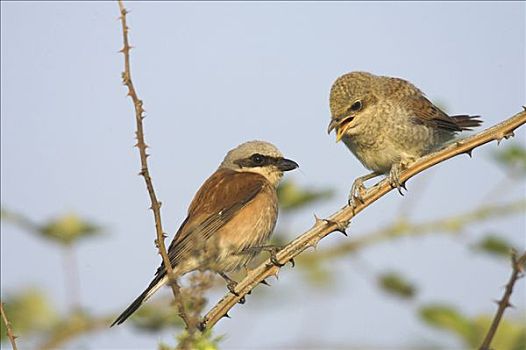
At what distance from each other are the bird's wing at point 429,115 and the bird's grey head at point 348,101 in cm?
24

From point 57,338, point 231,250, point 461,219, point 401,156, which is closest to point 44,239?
point 57,338

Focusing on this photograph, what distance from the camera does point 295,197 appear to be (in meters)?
5.52

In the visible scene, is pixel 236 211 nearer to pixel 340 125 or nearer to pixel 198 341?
pixel 340 125

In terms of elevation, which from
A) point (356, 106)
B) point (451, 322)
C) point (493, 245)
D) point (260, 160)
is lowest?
point (451, 322)

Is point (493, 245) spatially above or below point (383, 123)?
below

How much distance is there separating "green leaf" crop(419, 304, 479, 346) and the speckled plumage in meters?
1.81

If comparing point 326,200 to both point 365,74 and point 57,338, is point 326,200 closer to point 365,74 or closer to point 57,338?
point 365,74

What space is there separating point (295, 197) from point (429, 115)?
3.38 feet

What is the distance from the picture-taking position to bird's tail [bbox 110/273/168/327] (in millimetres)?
4043

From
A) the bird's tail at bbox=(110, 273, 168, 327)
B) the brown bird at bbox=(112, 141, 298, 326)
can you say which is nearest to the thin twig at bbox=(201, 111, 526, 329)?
the bird's tail at bbox=(110, 273, 168, 327)

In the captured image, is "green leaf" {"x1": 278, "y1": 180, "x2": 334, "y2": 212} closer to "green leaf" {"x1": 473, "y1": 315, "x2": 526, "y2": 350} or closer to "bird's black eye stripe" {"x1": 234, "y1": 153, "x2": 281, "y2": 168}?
"bird's black eye stripe" {"x1": 234, "y1": 153, "x2": 281, "y2": 168}

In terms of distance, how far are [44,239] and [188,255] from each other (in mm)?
1395

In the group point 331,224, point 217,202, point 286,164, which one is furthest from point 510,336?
point 286,164

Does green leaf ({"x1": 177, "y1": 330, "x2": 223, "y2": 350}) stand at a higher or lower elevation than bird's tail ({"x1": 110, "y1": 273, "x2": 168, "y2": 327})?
lower
